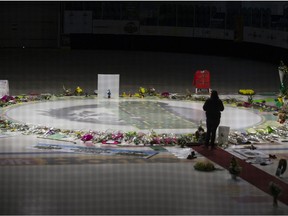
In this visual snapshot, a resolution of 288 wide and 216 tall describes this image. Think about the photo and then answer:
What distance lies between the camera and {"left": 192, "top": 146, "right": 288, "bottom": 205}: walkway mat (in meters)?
12.9

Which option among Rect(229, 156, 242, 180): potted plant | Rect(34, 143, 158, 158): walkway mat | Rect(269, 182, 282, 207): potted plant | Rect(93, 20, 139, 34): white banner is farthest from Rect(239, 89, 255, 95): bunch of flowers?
Rect(93, 20, 139, 34): white banner

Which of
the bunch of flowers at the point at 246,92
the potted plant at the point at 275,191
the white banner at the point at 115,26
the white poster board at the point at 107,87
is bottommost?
the potted plant at the point at 275,191

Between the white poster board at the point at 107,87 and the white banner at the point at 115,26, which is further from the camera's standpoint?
the white banner at the point at 115,26

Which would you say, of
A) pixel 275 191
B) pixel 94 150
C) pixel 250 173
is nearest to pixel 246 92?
pixel 94 150

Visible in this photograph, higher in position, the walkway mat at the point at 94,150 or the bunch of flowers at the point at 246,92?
the bunch of flowers at the point at 246,92

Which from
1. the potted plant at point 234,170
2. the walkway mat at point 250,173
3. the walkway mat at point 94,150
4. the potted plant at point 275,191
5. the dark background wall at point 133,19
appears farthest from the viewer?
the dark background wall at point 133,19

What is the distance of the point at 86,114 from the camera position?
20531 millimetres

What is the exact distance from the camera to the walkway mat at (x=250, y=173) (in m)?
12.9

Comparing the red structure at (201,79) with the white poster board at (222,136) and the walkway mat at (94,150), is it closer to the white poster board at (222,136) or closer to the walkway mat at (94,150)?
the white poster board at (222,136)

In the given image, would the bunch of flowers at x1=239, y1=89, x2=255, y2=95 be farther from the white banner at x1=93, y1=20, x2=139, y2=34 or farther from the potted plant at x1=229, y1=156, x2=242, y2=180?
the white banner at x1=93, y1=20, x2=139, y2=34

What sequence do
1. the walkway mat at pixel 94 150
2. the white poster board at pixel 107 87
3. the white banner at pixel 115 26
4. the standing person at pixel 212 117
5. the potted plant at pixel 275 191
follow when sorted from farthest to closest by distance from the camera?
the white banner at pixel 115 26, the white poster board at pixel 107 87, the standing person at pixel 212 117, the walkway mat at pixel 94 150, the potted plant at pixel 275 191

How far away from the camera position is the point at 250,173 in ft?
45.8

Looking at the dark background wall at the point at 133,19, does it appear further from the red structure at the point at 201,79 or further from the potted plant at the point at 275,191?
the potted plant at the point at 275,191

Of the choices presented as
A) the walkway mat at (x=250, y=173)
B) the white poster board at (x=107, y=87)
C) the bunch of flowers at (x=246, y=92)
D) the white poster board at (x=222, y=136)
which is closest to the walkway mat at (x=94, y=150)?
the walkway mat at (x=250, y=173)
